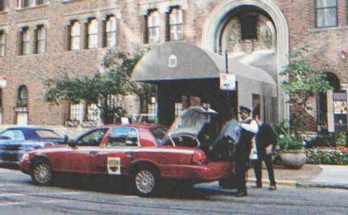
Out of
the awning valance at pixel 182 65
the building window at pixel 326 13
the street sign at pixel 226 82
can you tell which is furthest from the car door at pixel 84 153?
the building window at pixel 326 13

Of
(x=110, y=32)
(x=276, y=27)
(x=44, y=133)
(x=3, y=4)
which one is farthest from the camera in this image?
(x=3, y=4)

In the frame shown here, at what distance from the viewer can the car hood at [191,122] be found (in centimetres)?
1002

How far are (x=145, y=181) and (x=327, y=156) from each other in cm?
927

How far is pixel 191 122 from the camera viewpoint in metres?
10.3

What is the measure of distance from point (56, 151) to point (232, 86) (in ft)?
17.8

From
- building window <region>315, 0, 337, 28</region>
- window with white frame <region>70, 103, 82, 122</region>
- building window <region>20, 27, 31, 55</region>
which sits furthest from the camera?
building window <region>20, 27, 31, 55</region>

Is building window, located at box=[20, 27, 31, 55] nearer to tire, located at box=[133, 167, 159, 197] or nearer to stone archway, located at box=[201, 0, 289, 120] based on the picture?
stone archway, located at box=[201, 0, 289, 120]

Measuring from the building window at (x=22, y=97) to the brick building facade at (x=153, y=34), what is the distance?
7 centimetres

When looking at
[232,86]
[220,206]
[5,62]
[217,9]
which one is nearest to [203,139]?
[220,206]

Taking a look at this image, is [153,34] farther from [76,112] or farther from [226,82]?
[226,82]

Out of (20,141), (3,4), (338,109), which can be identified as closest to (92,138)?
(20,141)

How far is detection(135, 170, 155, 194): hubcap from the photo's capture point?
9508 millimetres

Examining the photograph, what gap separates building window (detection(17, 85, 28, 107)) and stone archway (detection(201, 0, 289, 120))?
42.3ft

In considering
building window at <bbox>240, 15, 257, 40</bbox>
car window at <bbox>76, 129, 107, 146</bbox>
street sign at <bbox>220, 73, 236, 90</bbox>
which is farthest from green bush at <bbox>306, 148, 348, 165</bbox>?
car window at <bbox>76, 129, 107, 146</bbox>
